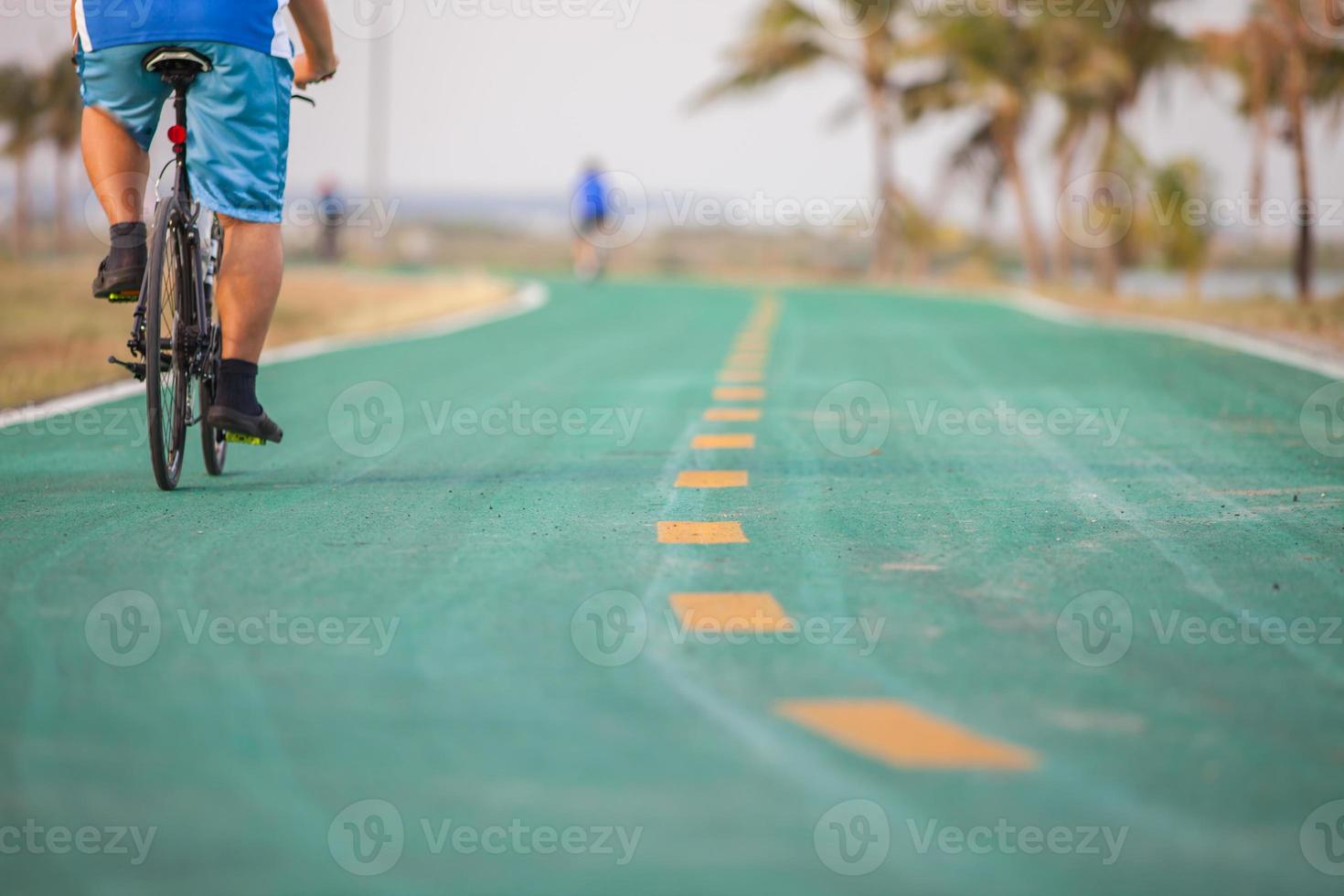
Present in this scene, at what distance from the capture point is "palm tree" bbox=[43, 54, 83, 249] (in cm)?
4441

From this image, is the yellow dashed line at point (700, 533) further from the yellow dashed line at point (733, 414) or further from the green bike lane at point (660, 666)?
the yellow dashed line at point (733, 414)

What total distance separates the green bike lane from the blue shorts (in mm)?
1040

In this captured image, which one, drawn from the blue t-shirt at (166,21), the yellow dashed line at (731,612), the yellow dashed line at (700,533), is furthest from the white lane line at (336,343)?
the yellow dashed line at (731,612)

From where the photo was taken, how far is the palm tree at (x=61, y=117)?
146 feet

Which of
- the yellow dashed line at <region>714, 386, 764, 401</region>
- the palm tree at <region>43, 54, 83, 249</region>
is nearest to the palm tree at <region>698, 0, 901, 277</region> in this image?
the palm tree at <region>43, 54, 83, 249</region>

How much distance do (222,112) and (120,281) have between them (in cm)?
68

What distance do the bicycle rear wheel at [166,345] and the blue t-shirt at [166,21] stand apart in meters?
0.55

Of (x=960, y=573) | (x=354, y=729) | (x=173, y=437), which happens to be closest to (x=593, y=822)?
(x=354, y=729)

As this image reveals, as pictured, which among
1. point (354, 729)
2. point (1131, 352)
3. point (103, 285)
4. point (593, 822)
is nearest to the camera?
point (593, 822)

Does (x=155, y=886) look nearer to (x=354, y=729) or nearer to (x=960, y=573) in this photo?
(x=354, y=729)

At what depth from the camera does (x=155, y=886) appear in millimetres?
2525

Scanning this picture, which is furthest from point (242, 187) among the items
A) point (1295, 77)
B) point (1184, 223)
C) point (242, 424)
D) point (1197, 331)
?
point (1184, 223)

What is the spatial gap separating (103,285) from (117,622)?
2441mm

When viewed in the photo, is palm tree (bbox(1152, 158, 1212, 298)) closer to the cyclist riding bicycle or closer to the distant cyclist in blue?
the distant cyclist in blue
